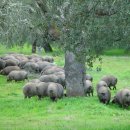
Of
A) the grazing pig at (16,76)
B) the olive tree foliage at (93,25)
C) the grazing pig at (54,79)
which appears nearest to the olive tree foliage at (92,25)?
the olive tree foliage at (93,25)

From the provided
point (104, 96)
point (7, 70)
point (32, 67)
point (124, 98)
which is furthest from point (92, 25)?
point (32, 67)

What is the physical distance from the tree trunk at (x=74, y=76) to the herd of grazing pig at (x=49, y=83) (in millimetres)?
507

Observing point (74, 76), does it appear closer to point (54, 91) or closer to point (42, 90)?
point (54, 91)

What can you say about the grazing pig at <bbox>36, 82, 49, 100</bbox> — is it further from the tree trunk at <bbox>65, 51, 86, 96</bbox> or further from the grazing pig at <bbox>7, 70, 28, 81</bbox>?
the grazing pig at <bbox>7, 70, 28, 81</bbox>

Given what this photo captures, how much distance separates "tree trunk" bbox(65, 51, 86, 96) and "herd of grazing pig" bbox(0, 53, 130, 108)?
51 centimetres

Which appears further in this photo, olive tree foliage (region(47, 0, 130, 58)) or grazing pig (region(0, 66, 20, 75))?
grazing pig (region(0, 66, 20, 75))

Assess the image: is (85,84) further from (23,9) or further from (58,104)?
(23,9)

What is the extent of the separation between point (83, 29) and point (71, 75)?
1208cm

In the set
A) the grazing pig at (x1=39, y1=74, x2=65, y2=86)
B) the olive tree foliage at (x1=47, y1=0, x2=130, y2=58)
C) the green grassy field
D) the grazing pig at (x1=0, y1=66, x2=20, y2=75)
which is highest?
the olive tree foliage at (x1=47, y1=0, x2=130, y2=58)

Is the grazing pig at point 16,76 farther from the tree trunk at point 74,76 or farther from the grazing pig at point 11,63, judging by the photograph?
the tree trunk at point 74,76

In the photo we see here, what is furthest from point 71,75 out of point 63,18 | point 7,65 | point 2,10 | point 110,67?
point 110,67

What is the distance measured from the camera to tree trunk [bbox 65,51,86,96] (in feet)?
82.3

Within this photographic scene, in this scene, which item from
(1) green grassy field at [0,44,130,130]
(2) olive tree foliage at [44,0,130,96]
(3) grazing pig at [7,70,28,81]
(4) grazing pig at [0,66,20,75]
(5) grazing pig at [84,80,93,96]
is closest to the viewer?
(2) olive tree foliage at [44,0,130,96]

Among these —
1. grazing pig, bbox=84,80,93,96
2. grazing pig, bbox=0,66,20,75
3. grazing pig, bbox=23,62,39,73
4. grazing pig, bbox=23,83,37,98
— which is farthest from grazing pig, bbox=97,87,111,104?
grazing pig, bbox=23,62,39,73
